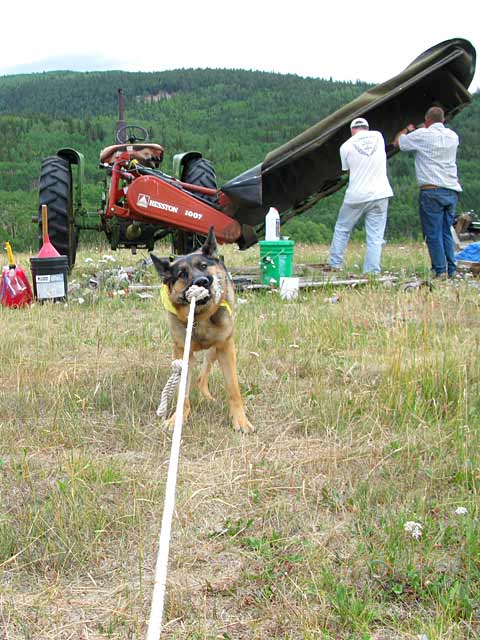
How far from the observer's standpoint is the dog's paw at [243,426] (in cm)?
312

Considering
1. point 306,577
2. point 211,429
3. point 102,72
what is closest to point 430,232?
point 211,429

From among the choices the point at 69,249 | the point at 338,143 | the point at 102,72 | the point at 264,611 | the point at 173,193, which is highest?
the point at 102,72

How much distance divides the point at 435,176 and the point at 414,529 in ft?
18.1

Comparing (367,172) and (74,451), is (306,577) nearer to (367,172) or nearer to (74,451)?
(74,451)

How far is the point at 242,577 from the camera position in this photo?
192cm

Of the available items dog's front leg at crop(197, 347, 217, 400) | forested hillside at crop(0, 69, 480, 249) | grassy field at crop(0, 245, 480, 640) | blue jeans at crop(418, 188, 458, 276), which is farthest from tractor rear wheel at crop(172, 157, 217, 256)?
forested hillside at crop(0, 69, 480, 249)

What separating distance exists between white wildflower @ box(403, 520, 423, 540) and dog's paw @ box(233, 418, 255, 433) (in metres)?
1.12

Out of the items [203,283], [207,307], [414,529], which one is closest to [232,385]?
[207,307]

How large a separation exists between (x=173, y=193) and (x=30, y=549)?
16.8 feet

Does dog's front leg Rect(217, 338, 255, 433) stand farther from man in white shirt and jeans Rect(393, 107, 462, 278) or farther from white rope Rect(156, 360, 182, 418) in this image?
man in white shirt and jeans Rect(393, 107, 462, 278)

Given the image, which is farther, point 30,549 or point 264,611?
point 30,549

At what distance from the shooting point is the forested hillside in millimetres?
21250

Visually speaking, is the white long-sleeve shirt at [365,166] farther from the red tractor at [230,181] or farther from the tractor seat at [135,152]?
the tractor seat at [135,152]

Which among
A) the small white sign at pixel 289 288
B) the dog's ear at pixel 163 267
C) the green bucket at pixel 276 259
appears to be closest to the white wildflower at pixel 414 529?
the dog's ear at pixel 163 267
